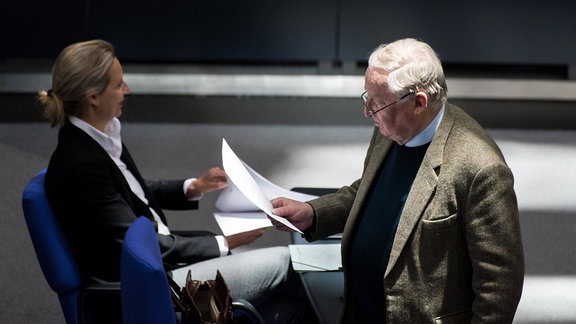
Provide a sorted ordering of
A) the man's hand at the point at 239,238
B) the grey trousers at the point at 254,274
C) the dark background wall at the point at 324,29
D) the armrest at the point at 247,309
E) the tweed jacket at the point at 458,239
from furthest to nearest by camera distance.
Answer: the dark background wall at the point at 324,29
the man's hand at the point at 239,238
the grey trousers at the point at 254,274
the armrest at the point at 247,309
the tweed jacket at the point at 458,239

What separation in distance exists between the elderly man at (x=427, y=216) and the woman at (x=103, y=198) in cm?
62

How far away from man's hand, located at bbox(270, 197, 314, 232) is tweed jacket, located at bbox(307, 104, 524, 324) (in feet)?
1.41

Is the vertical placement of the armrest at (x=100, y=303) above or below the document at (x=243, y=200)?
below

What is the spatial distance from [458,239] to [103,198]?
123 cm

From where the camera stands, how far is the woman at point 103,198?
292cm

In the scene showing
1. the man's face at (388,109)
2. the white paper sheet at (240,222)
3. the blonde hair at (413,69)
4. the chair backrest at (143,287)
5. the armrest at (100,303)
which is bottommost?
the armrest at (100,303)

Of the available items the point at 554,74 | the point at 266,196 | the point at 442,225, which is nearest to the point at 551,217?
the point at 554,74

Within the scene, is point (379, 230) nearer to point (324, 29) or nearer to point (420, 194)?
point (420, 194)

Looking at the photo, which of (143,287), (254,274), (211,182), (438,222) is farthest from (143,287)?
(211,182)

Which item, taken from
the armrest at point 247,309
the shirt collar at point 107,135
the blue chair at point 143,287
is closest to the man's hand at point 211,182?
the shirt collar at point 107,135

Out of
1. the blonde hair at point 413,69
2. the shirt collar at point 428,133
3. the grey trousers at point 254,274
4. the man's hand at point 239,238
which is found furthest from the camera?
the man's hand at point 239,238

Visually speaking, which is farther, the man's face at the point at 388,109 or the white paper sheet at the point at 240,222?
the white paper sheet at the point at 240,222

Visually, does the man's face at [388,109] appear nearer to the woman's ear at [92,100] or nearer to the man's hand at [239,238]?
the man's hand at [239,238]

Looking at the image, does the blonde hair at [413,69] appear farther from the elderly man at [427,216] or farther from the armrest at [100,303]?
the armrest at [100,303]
